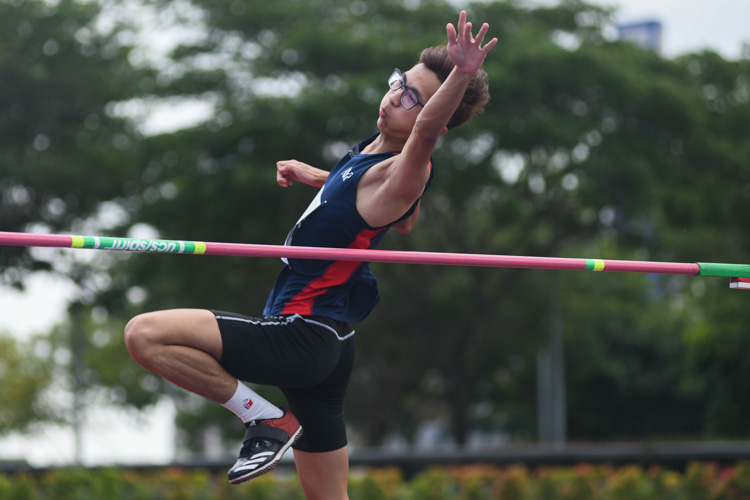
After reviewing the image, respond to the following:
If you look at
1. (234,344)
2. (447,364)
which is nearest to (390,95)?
(234,344)

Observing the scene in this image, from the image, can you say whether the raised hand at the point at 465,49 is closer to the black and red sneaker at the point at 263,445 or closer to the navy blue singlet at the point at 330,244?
the navy blue singlet at the point at 330,244

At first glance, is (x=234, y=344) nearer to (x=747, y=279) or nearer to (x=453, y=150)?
(x=747, y=279)

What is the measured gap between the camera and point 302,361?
4.20 meters

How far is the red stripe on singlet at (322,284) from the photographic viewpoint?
14.2 feet

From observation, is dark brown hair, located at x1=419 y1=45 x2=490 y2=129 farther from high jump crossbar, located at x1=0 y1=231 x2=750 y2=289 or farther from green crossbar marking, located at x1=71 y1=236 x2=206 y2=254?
green crossbar marking, located at x1=71 y1=236 x2=206 y2=254

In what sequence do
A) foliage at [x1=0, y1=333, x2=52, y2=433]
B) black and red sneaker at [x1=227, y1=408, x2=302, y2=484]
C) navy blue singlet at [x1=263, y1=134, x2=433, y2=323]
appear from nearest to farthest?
black and red sneaker at [x1=227, y1=408, x2=302, y2=484] → navy blue singlet at [x1=263, y1=134, x2=433, y2=323] → foliage at [x1=0, y1=333, x2=52, y2=433]

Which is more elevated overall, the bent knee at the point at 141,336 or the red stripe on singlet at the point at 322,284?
the red stripe on singlet at the point at 322,284

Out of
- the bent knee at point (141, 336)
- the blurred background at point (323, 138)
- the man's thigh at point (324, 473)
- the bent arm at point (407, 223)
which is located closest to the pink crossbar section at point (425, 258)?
the bent arm at point (407, 223)

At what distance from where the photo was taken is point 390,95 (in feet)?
14.5

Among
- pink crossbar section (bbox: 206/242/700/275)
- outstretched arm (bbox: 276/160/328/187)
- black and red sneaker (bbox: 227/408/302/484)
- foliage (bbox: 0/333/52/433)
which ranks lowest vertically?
foliage (bbox: 0/333/52/433)

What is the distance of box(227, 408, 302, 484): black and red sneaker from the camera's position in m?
4.02

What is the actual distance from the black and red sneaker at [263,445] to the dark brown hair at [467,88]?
156 cm

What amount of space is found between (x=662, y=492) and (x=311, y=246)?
22.5 feet

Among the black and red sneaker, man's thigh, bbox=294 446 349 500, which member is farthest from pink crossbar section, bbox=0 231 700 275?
man's thigh, bbox=294 446 349 500
